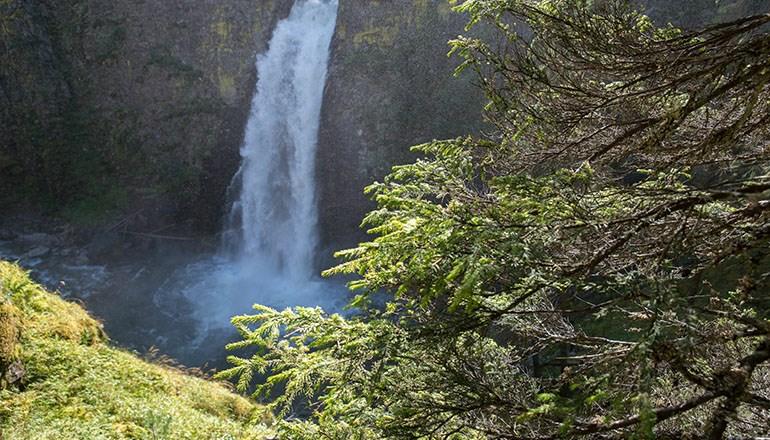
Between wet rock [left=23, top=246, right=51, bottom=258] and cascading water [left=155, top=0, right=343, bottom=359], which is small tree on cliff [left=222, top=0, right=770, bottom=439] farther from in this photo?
wet rock [left=23, top=246, right=51, bottom=258]

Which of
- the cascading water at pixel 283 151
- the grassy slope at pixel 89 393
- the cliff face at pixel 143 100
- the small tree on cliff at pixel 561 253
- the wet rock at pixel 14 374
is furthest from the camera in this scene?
the cliff face at pixel 143 100

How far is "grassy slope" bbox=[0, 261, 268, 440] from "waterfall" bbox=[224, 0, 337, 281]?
12.0 metres

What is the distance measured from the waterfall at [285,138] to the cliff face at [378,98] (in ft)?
1.62

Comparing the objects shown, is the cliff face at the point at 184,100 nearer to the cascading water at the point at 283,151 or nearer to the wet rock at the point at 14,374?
the cascading water at the point at 283,151

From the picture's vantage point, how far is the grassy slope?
453 cm

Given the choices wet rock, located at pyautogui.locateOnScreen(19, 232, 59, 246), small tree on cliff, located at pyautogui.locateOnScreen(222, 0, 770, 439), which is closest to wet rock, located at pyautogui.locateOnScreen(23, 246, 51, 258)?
wet rock, located at pyautogui.locateOnScreen(19, 232, 59, 246)

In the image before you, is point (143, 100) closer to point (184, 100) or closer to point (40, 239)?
point (184, 100)

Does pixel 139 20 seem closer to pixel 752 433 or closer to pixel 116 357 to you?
pixel 116 357

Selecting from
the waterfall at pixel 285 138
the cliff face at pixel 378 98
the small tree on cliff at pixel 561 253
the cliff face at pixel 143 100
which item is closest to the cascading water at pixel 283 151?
the waterfall at pixel 285 138

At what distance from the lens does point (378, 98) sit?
19.2 m

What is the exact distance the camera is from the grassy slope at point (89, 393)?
14.9 feet

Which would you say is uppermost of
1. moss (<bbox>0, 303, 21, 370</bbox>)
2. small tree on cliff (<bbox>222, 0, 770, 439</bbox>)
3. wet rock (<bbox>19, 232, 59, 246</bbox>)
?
wet rock (<bbox>19, 232, 59, 246</bbox>)

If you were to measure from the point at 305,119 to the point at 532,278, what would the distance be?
17.6 m

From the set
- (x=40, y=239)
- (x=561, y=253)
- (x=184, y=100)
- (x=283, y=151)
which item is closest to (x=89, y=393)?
(x=561, y=253)
